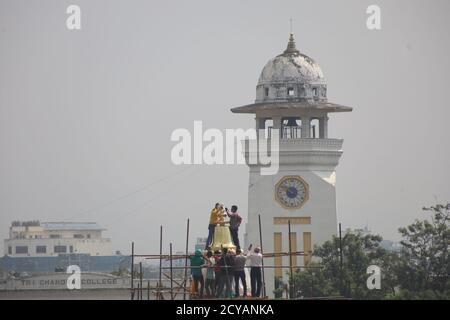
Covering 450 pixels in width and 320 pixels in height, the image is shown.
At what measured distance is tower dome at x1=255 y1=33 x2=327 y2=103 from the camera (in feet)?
494

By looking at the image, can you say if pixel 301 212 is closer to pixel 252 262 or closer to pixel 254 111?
pixel 254 111

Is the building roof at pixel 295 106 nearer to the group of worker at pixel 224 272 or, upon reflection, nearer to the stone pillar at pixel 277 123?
the stone pillar at pixel 277 123

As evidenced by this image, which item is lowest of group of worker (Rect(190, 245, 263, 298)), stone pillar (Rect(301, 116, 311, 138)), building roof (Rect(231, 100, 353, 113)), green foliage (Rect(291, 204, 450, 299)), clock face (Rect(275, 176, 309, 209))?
group of worker (Rect(190, 245, 263, 298))

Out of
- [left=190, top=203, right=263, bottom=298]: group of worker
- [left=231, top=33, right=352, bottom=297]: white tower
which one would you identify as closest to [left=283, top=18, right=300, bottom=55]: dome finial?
[left=231, top=33, right=352, bottom=297]: white tower

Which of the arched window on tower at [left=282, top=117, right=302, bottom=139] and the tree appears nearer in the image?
the tree

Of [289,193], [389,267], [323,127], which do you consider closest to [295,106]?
[323,127]

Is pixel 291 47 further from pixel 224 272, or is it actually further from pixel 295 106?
pixel 224 272

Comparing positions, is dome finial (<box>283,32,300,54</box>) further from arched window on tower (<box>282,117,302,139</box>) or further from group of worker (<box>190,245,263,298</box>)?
group of worker (<box>190,245,263,298</box>)

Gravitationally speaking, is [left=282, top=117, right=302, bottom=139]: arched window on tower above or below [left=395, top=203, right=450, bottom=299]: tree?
above

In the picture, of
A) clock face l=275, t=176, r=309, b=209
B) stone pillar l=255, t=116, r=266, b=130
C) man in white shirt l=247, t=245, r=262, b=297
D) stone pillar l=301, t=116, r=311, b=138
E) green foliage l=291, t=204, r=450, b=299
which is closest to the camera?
man in white shirt l=247, t=245, r=262, b=297

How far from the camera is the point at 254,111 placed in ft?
493

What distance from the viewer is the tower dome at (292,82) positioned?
5925 inches
